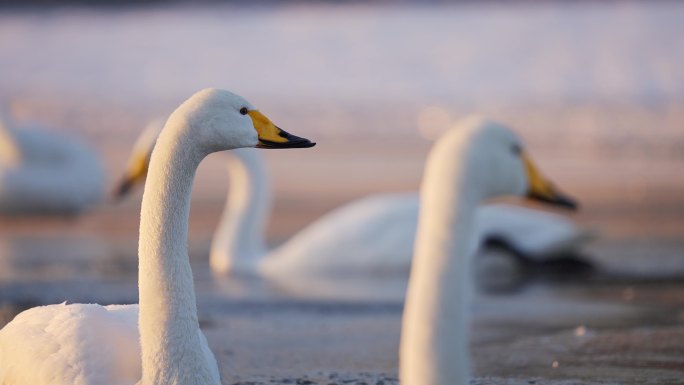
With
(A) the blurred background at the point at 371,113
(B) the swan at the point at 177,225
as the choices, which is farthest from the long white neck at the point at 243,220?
(B) the swan at the point at 177,225

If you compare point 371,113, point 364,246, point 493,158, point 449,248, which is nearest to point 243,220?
point 364,246

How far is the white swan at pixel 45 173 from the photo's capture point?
12922 mm

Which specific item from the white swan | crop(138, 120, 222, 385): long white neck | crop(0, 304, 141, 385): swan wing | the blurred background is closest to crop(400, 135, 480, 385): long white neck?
crop(138, 120, 222, 385): long white neck

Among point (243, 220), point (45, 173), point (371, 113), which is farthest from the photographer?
point (371, 113)

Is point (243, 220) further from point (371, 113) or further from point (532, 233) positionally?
point (371, 113)

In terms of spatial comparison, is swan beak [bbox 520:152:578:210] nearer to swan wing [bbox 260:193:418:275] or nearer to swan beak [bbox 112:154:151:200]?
swan wing [bbox 260:193:418:275]

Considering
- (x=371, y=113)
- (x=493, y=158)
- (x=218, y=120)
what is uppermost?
(x=371, y=113)

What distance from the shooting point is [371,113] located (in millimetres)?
19094

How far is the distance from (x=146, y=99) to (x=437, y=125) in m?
6.07

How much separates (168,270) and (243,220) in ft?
18.1

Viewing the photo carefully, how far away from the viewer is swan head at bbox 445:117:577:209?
4.39m

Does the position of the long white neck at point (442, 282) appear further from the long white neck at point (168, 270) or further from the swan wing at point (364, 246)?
the swan wing at point (364, 246)

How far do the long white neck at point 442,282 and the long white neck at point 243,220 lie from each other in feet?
17.8

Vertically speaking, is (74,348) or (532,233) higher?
(532,233)
